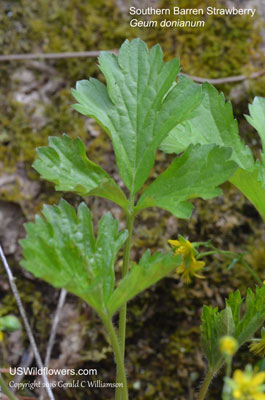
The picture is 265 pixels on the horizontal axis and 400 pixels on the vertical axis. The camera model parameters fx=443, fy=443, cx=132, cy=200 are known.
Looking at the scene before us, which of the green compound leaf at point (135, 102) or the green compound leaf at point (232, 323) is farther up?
the green compound leaf at point (135, 102)

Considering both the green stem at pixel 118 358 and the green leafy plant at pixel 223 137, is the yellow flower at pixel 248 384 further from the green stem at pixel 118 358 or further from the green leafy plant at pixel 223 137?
the green leafy plant at pixel 223 137

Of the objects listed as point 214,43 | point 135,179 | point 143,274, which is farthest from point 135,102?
point 214,43

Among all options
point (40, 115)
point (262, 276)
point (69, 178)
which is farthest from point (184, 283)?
point (40, 115)

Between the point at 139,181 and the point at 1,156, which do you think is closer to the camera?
the point at 139,181

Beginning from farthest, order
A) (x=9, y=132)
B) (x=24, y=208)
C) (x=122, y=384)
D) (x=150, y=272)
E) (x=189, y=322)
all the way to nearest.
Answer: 1. (x=9, y=132)
2. (x=24, y=208)
3. (x=189, y=322)
4. (x=122, y=384)
5. (x=150, y=272)

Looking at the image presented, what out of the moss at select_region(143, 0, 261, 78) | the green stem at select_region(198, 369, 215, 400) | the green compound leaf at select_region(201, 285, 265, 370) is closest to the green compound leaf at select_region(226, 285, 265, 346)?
the green compound leaf at select_region(201, 285, 265, 370)

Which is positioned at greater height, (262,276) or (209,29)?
(209,29)

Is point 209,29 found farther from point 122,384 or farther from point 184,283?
point 122,384

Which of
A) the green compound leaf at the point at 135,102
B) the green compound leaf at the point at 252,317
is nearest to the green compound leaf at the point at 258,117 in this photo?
the green compound leaf at the point at 135,102
